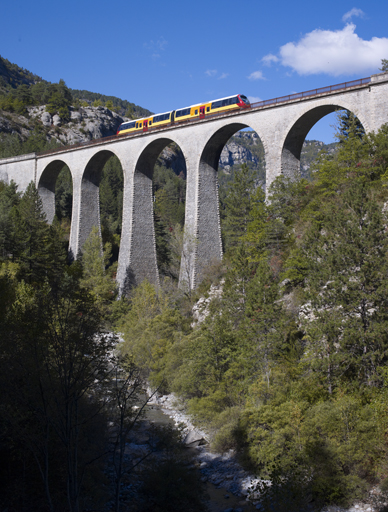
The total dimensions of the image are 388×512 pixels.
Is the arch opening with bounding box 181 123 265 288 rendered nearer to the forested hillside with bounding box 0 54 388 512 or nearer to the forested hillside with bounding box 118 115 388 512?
the forested hillside with bounding box 0 54 388 512

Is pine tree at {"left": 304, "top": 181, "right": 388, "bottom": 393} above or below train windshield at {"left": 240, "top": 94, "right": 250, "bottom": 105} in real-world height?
below

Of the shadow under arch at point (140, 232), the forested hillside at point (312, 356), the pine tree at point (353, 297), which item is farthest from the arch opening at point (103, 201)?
the pine tree at point (353, 297)

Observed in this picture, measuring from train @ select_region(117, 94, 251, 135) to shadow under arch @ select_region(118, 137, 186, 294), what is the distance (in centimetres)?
245

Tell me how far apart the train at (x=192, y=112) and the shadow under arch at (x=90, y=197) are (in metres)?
3.99

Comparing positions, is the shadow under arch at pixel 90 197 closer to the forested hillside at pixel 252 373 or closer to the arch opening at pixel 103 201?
the arch opening at pixel 103 201

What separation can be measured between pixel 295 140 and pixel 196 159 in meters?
8.05

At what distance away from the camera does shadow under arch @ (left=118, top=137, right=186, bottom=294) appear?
3803cm

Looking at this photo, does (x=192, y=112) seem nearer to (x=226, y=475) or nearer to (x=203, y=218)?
(x=203, y=218)

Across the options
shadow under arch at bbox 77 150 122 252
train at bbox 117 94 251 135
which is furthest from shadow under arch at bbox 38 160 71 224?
train at bbox 117 94 251 135

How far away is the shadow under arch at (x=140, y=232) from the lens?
38.0 metres

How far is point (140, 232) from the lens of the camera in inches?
1531

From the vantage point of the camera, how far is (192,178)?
35.1 m

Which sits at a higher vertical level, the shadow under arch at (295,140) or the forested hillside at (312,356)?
the shadow under arch at (295,140)

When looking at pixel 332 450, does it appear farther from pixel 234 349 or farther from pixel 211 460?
pixel 234 349
